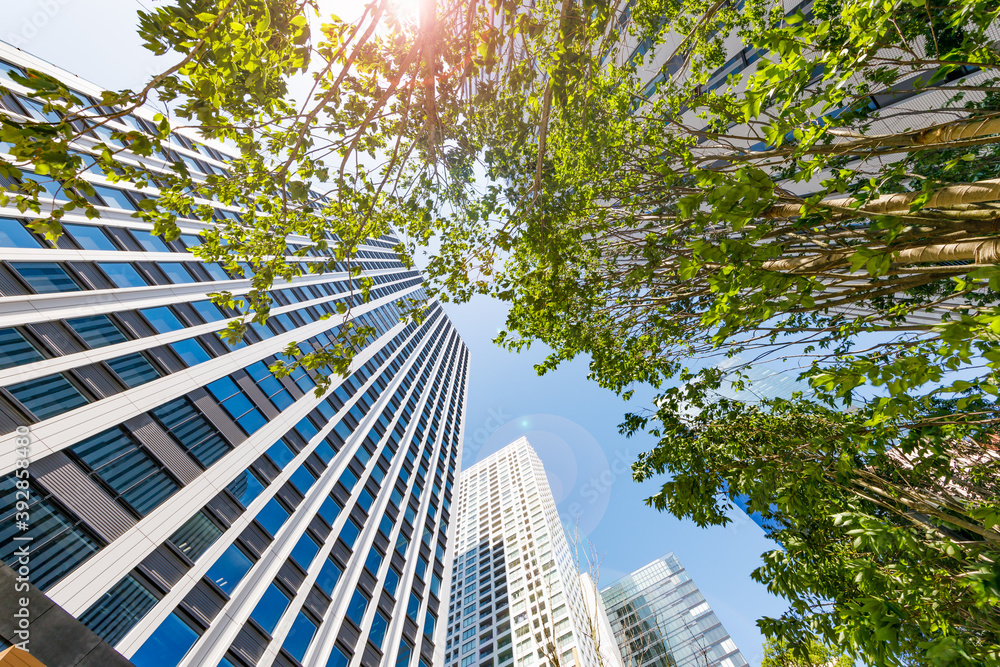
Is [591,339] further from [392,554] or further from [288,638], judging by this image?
[392,554]

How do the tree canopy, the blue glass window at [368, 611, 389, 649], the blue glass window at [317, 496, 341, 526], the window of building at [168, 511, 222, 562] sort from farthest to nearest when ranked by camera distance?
the blue glass window at [317, 496, 341, 526], the blue glass window at [368, 611, 389, 649], the window of building at [168, 511, 222, 562], the tree canopy

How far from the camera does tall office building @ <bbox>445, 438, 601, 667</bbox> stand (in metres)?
35.0

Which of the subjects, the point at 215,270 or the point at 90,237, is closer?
the point at 90,237

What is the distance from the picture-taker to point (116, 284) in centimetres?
1409

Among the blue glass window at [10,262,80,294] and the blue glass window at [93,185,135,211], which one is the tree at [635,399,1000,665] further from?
the blue glass window at [93,185,135,211]

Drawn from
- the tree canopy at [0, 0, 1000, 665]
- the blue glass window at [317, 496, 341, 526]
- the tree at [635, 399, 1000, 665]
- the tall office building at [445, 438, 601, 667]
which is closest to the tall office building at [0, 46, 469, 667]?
the blue glass window at [317, 496, 341, 526]

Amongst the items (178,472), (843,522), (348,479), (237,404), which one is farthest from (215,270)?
(843,522)

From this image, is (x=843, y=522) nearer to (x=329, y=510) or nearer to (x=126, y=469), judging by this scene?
(x=126, y=469)

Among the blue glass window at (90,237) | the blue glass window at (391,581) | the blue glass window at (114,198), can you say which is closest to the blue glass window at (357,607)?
the blue glass window at (391,581)

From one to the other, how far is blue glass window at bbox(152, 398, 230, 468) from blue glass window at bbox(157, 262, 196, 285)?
6.71 meters

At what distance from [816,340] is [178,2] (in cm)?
951

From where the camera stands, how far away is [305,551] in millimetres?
15695

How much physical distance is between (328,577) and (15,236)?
16820 mm

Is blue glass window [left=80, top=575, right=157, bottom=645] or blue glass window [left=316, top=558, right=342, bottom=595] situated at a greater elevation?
blue glass window [left=80, top=575, right=157, bottom=645]
